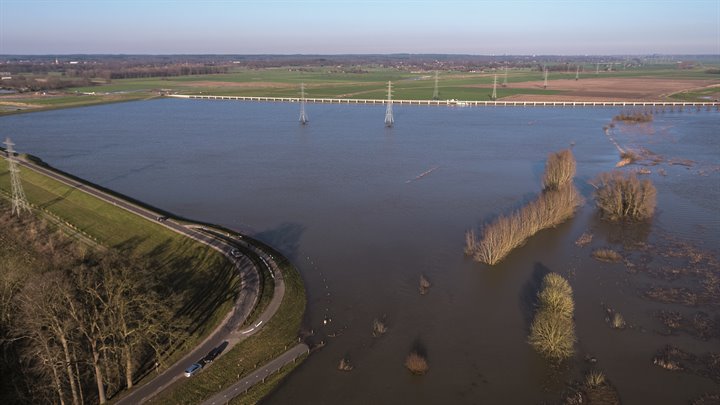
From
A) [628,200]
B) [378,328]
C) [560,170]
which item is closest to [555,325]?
[378,328]

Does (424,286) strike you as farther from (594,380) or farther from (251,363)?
(251,363)

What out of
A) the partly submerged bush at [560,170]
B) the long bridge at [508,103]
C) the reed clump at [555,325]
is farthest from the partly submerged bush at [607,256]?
the long bridge at [508,103]

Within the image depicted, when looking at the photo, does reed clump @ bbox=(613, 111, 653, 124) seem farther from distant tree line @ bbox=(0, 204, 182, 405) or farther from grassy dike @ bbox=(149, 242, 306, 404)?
distant tree line @ bbox=(0, 204, 182, 405)

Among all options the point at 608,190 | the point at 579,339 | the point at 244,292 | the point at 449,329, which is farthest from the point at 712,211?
the point at 244,292

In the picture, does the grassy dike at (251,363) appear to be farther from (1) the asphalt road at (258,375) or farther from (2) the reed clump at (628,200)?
(2) the reed clump at (628,200)

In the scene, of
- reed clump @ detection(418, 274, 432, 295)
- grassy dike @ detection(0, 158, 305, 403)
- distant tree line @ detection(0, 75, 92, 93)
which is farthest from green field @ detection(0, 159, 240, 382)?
distant tree line @ detection(0, 75, 92, 93)

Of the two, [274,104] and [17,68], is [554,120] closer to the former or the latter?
[274,104]
